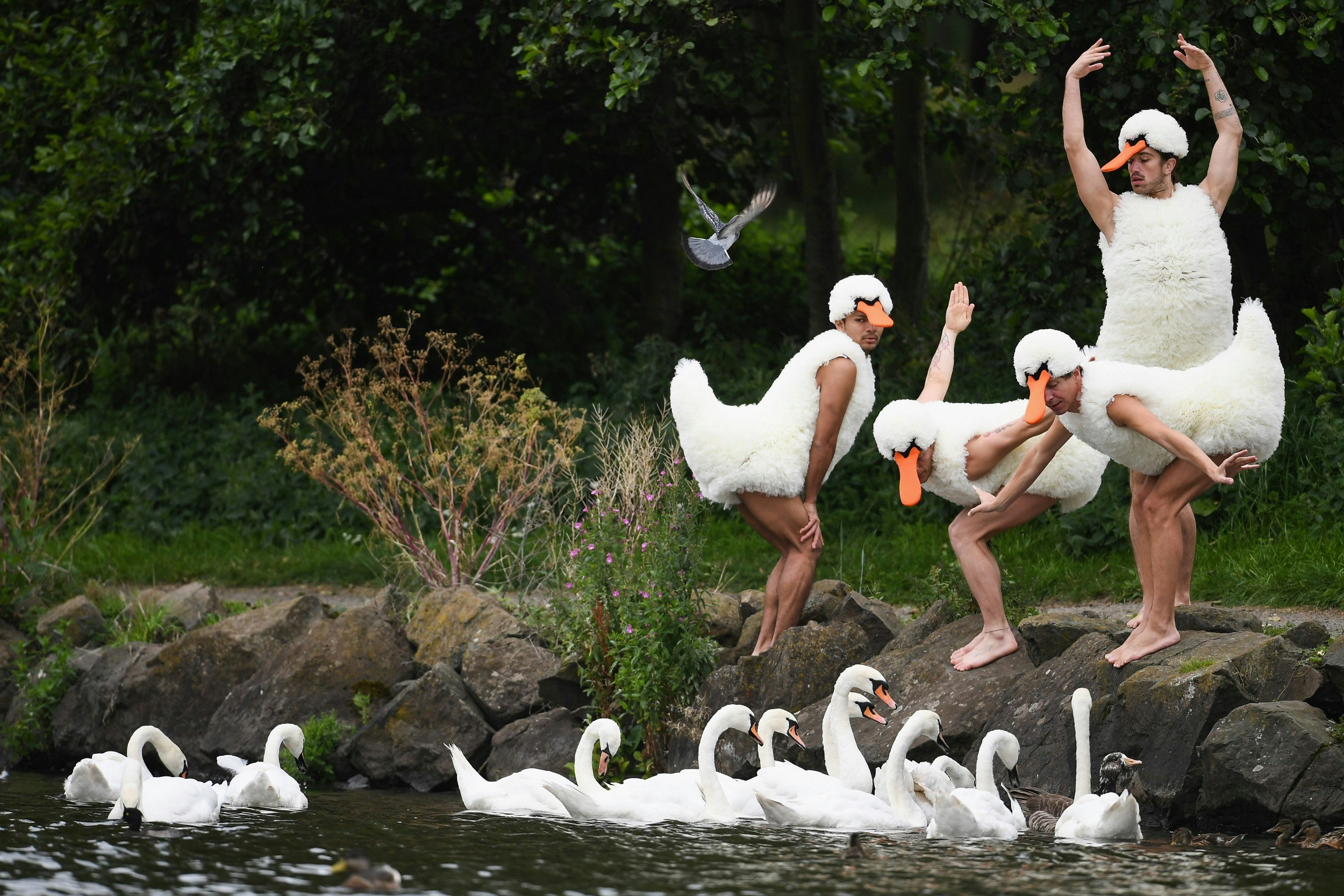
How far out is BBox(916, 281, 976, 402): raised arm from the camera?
8094 millimetres

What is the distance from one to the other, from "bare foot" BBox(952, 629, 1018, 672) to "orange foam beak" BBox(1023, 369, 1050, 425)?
4.17 ft

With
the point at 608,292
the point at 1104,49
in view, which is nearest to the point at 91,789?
the point at 1104,49

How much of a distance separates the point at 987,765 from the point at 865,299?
2.50 meters

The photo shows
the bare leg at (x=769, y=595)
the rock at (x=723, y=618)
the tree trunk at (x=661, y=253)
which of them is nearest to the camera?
the bare leg at (x=769, y=595)

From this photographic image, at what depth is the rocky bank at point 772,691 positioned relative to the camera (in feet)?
21.7

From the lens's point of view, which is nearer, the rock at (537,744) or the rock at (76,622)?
the rock at (537,744)

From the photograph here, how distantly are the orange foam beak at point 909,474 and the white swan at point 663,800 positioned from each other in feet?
4.52

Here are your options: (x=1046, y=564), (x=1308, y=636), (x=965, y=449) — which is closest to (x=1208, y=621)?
(x=1308, y=636)

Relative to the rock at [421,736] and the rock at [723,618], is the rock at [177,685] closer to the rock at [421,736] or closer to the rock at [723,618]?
the rock at [421,736]

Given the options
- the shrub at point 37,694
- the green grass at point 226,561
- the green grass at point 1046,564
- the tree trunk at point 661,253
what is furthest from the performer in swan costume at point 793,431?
the tree trunk at point 661,253

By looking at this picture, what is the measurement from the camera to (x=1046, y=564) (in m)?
10.2

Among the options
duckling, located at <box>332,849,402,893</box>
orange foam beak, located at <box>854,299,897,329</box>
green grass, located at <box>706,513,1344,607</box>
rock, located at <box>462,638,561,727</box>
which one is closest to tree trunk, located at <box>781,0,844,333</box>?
green grass, located at <box>706,513,1344,607</box>

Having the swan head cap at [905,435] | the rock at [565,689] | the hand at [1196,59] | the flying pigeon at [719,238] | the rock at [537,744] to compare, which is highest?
the hand at [1196,59]

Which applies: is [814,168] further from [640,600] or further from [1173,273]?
[1173,273]
